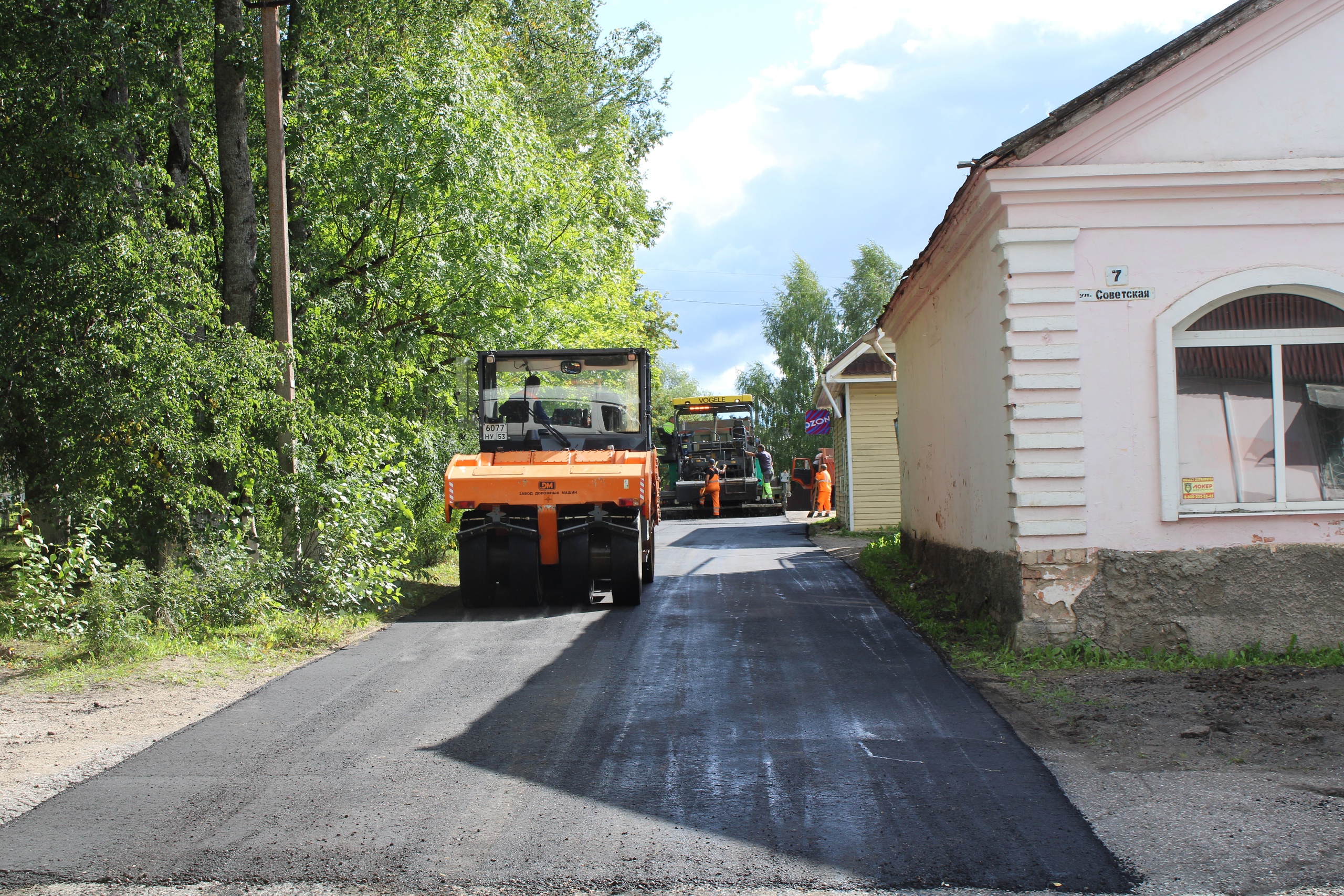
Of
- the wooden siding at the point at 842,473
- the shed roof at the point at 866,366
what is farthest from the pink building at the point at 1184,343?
the wooden siding at the point at 842,473

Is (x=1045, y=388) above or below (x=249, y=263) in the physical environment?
below

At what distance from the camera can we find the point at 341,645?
938cm

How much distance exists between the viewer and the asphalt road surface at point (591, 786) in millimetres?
4047

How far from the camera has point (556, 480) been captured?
1116 centimetres

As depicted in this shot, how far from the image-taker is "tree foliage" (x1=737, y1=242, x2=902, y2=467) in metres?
57.8

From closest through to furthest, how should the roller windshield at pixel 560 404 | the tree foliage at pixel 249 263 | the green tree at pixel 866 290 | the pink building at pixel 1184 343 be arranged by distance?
the pink building at pixel 1184 343 < the tree foliage at pixel 249 263 < the roller windshield at pixel 560 404 < the green tree at pixel 866 290

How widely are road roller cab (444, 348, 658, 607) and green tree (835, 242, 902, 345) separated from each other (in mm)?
45467

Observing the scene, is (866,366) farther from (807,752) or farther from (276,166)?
(807,752)

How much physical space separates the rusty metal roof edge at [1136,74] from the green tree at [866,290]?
48.6m

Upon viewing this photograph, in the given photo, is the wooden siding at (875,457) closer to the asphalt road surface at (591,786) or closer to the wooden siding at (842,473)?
the wooden siding at (842,473)

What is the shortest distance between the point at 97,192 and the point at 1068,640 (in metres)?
10.3

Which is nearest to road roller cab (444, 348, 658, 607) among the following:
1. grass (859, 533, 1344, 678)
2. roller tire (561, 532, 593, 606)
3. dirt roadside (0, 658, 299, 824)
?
roller tire (561, 532, 593, 606)

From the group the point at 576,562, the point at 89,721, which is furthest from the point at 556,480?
the point at 89,721

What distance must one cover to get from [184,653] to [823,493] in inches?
913
